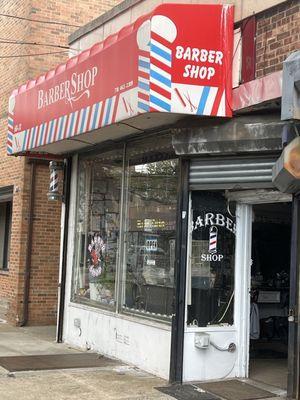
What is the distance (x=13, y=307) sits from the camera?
11.9 metres

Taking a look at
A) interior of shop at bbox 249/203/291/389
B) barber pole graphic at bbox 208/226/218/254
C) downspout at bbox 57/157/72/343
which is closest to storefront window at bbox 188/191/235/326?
barber pole graphic at bbox 208/226/218/254

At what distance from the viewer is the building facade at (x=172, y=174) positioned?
655 cm

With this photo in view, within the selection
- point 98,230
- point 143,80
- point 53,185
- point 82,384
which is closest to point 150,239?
point 98,230

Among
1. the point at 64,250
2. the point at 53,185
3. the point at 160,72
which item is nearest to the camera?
the point at 160,72

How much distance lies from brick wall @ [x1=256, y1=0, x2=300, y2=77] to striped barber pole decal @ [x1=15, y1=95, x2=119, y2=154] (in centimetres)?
177

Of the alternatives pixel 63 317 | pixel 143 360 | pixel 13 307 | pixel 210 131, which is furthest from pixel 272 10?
pixel 13 307

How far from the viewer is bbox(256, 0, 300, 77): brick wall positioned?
631 cm

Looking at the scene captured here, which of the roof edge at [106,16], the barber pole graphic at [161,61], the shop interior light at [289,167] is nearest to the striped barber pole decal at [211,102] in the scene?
the barber pole graphic at [161,61]

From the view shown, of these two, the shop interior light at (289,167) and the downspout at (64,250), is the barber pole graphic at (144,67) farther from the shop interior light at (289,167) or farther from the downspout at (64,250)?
the downspout at (64,250)

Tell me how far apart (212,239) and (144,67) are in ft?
7.73

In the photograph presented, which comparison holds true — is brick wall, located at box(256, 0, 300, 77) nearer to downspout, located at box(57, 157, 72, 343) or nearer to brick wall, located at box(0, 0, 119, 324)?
downspout, located at box(57, 157, 72, 343)

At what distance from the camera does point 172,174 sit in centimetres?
793

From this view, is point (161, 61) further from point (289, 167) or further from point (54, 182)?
point (54, 182)

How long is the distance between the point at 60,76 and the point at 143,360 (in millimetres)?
4216
